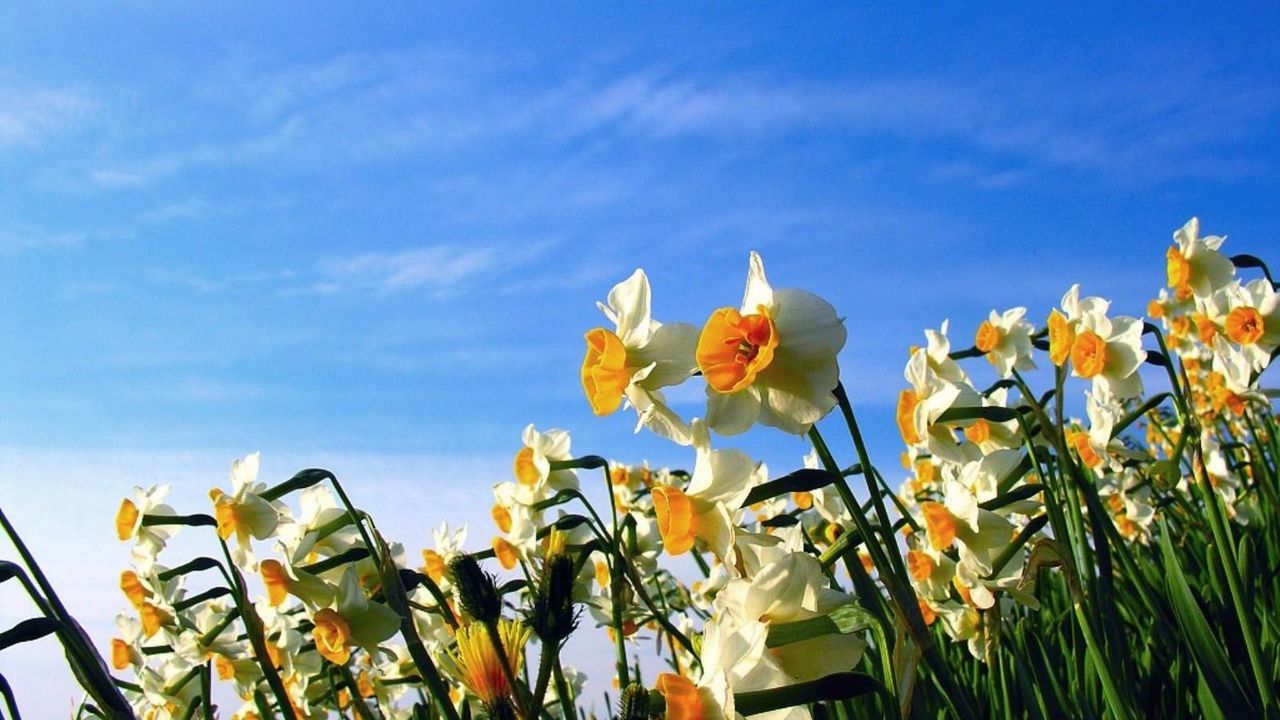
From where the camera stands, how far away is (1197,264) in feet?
13.9

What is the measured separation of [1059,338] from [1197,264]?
1.36 metres

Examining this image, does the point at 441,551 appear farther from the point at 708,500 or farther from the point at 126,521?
the point at 708,500

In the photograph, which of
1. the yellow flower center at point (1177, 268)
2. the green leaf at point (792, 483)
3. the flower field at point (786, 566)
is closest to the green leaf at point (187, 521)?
the flower field at point (786, 566)

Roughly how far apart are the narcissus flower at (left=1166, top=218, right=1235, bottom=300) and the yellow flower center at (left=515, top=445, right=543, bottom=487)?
2590 millimetres

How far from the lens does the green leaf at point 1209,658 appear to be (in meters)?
2.06

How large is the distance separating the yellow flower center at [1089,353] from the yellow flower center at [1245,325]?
1069 mm

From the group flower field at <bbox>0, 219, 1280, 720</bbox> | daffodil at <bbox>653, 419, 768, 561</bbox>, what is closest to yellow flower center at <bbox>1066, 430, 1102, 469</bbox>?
flower field at <bbox>0, 219, 1280, 720</bbox>

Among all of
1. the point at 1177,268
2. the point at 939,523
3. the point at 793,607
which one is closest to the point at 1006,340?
the point at 1177,268

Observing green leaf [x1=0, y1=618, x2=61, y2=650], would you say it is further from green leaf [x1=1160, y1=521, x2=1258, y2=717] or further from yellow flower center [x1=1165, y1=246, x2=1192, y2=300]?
yellow flower center [x1=1165, y1=246, x2=1192, y2=300]

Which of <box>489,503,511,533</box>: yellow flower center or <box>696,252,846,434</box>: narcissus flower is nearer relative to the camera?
<box>696,252,846,434</box>: narcissus flower

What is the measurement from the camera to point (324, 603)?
→ 116 inches

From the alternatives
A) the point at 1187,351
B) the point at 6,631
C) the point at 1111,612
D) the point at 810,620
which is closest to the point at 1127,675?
the point at 1111,612

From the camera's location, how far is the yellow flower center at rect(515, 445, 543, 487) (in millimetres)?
4066

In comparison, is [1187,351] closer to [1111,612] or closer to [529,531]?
[529,531]
